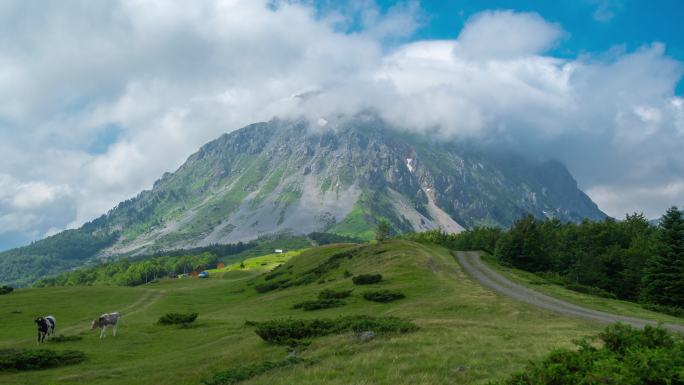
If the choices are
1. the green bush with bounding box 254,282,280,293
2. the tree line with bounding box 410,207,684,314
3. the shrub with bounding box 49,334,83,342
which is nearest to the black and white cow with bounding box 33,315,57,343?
the shrub with bounding box 49,334,83,342

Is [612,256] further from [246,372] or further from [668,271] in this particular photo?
[246,372]

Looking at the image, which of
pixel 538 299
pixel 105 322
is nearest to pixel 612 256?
pixel 538 299

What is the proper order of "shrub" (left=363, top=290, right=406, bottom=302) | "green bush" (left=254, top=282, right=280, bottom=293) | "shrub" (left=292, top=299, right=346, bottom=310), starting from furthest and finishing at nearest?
"green bush" (left=254, top=282, right=280, bottom=293) < "shrub" (left=292, top=299, right=346, bottom=310) < "shrub" (left=363, top=290, right=406, bottom=302)

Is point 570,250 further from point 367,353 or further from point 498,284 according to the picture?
point 367,353

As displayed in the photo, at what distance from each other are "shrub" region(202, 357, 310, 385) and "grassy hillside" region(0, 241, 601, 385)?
89 centimetres

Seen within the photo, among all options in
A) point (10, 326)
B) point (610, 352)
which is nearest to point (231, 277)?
point (10, 326)

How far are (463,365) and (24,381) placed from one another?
2540 centimetres

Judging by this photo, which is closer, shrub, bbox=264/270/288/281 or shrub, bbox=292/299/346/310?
shrub, bbox=292/299/346/310

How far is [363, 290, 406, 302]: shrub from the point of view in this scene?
162 feet

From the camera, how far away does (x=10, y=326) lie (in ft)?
183

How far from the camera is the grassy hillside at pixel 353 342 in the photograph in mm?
19047

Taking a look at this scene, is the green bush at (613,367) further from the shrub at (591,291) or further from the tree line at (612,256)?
the tree line at (612,256)

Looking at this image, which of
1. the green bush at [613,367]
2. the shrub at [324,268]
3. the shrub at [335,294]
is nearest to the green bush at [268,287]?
the shrub at [324,268]

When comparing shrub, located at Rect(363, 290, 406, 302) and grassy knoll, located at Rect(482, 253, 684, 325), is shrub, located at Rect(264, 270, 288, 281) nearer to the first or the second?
grassy knoll, located at Rect(482, 253, 684, 325)
